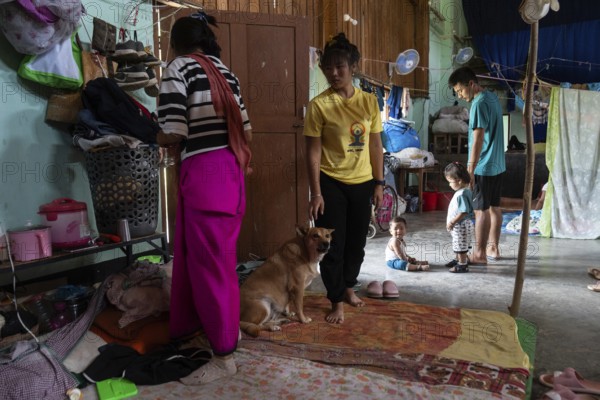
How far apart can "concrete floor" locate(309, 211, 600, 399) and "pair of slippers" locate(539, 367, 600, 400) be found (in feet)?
0.18

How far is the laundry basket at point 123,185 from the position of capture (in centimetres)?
269

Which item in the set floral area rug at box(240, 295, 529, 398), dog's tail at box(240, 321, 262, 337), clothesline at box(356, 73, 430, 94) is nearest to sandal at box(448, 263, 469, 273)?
floral area rug at box(240, 295, 529, 398)

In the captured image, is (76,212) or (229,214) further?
(76,212)

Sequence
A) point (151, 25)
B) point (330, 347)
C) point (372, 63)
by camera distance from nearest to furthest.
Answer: point (330, 347) < point (151, 25) < point (372, 63)

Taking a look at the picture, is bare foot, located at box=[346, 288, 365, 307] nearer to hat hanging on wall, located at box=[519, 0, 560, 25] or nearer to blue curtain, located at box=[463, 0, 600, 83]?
hat hanging on wall, located at box=[519, 0, 560, 25]

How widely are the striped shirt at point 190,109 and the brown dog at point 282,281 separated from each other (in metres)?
0.87

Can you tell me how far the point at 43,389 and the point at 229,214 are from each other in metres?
1.05

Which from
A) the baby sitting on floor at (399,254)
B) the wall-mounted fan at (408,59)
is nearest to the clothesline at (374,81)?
the wall-mounted fan at (408,59)

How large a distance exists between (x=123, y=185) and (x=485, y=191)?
10.5 ft

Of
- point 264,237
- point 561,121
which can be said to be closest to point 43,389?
point 264,237

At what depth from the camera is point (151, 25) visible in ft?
11.5

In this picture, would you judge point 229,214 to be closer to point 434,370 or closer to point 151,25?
point 434,370

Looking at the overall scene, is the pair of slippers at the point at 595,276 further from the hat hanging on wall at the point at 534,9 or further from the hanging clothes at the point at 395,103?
the hanging clothes at the point at 395,103

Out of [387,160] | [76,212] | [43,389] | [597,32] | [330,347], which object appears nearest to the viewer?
[43,389]
